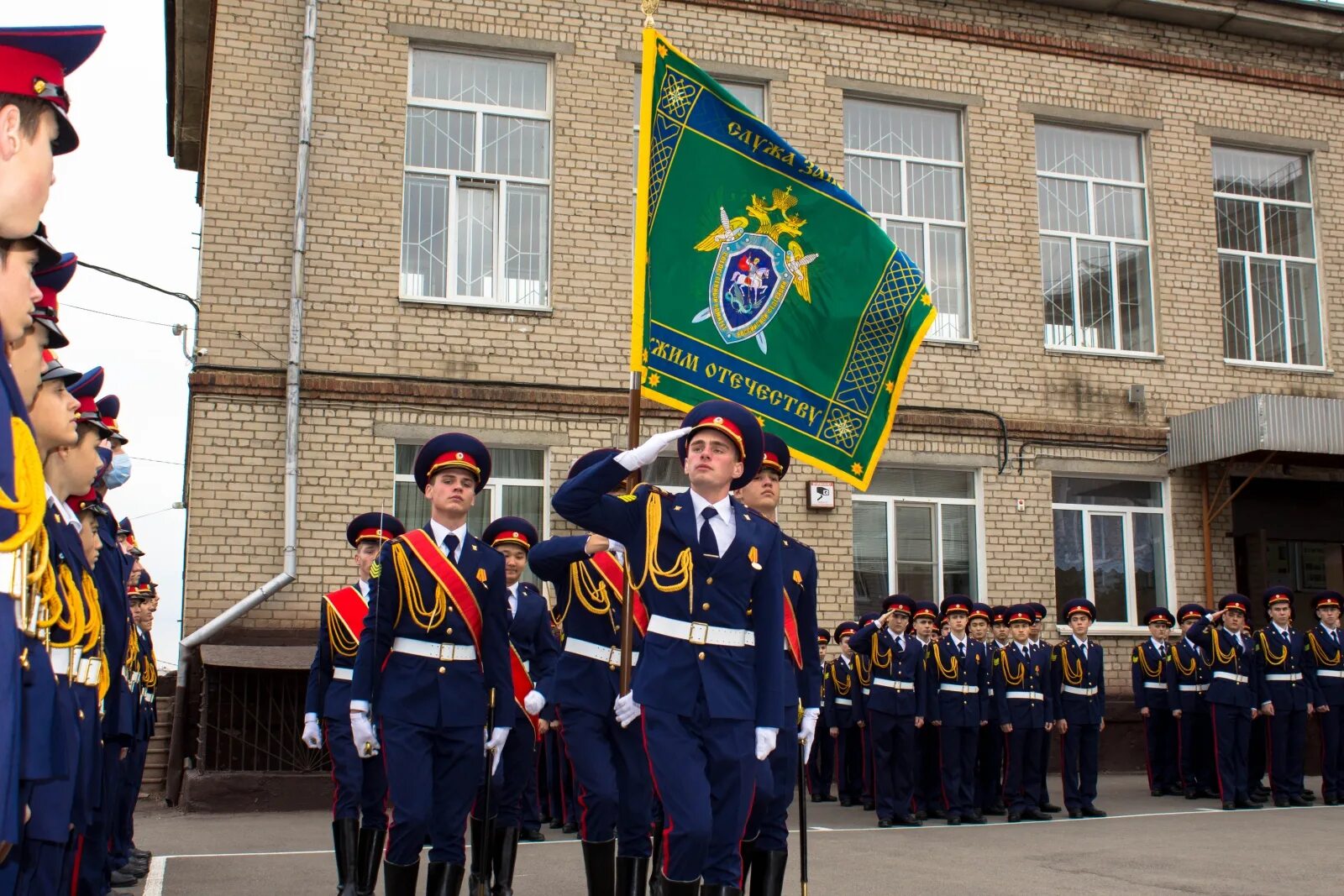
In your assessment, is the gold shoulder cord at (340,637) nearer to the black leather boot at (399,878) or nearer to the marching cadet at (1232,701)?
the black leather boot at (399,878)

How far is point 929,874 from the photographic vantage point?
26.1 feet

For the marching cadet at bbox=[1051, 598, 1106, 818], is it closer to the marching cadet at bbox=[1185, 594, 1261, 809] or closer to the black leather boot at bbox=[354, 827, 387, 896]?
the marching cadet at bbox=[1185, 594, 1261, 809]

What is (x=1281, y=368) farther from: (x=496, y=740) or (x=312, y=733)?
(x=312, y=733)

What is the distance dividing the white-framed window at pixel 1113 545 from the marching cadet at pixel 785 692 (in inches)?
401

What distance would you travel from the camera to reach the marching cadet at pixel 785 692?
19.2 feet

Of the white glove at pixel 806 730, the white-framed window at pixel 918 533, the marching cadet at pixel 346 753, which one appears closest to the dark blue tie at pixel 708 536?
the white glove at pixel 806 730

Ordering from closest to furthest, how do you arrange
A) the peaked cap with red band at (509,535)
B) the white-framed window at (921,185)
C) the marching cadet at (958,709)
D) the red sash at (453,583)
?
the red sash at (453,583) → the peaked cap with red band at (509,535) → the marching cadet at (958,709) → the white-framed window at (921,185)

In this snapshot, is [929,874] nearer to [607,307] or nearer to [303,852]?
[303,852]

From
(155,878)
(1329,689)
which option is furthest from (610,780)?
(1329,689)

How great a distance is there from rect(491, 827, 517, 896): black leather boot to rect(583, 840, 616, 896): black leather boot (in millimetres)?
839

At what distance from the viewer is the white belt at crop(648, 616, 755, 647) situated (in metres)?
5.16

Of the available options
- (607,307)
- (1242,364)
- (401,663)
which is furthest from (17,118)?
(1242,364)

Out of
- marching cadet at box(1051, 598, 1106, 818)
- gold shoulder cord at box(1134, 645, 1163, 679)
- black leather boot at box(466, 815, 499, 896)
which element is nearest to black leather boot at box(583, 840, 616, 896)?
black leather boot at box(466, 815, 499, 896)

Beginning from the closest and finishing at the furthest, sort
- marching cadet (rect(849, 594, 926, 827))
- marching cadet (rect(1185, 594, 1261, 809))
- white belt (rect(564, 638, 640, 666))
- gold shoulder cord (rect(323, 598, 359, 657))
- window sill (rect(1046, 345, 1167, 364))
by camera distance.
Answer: white belt (rect(564, 638, 640, 666))
gold shoulder cord (rect(323, 598, 359, 657))
marching cadet (rect(849, 594, 926, 827))
marching cadet (rect(1185, 594, 1261, 809))
window sill (rect(1046, 345, 1167, 364))
